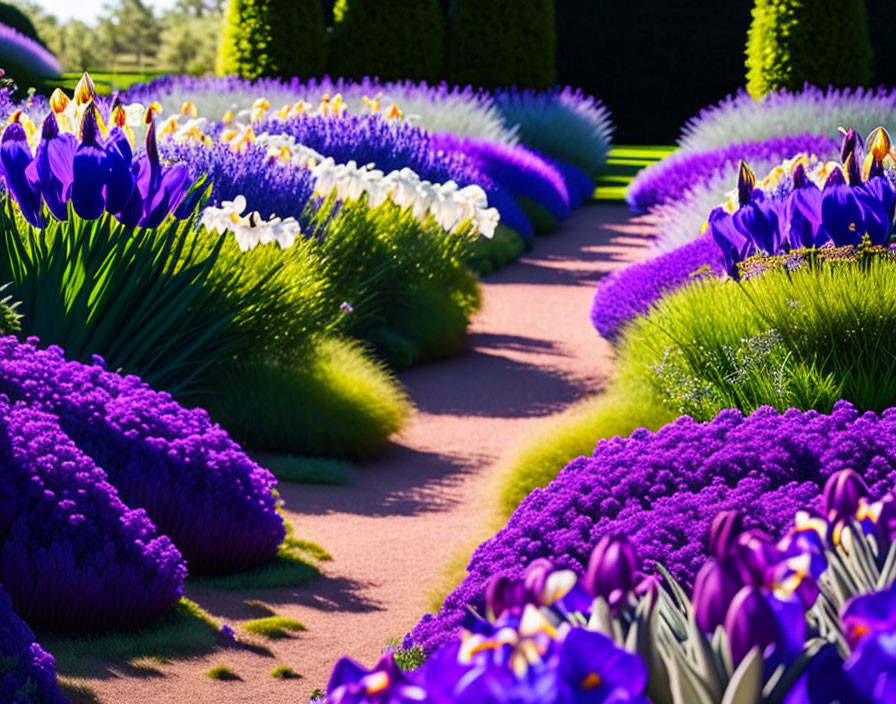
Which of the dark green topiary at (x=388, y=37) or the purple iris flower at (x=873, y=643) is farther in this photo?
the dark green topiary at (x=388, y=37)

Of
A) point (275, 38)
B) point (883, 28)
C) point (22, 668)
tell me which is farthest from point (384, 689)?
point (883, 28)

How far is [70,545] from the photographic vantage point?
394 centimetres

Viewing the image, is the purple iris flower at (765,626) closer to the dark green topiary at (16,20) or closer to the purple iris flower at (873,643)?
the purple iris flower at (873,643)

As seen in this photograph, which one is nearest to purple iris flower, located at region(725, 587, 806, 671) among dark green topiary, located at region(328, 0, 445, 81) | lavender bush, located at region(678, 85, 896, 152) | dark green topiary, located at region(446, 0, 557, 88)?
lavender bush, located at region(678, 85, 896, 152)

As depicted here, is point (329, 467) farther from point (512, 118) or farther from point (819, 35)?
point (819, 35)

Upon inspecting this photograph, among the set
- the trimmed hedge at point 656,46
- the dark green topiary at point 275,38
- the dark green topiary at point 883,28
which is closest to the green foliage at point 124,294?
the dark green topiary at point 275,38

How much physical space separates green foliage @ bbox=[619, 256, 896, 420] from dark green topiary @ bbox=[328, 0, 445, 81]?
16299mm

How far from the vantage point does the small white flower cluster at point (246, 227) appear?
6.54 m

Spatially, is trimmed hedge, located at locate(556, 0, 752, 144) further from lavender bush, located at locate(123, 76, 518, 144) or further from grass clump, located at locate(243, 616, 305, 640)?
grass clump, located at locate(243, 616, 305, 640)

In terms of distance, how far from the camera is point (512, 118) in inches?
782

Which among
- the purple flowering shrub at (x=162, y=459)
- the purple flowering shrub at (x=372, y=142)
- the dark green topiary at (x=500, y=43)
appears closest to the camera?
the purple flowering shrub at (x=162, y=459)

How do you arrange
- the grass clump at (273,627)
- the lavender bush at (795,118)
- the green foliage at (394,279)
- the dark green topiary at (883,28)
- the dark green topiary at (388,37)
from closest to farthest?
the grass clump at (273,627)
the green foliage at (394,279)
the lavender bush at (795,118)
the dark green topiary at (388,37)
the dark green topiary at (883,28)

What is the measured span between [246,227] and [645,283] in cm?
268

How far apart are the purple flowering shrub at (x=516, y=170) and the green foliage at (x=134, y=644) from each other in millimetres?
10150
